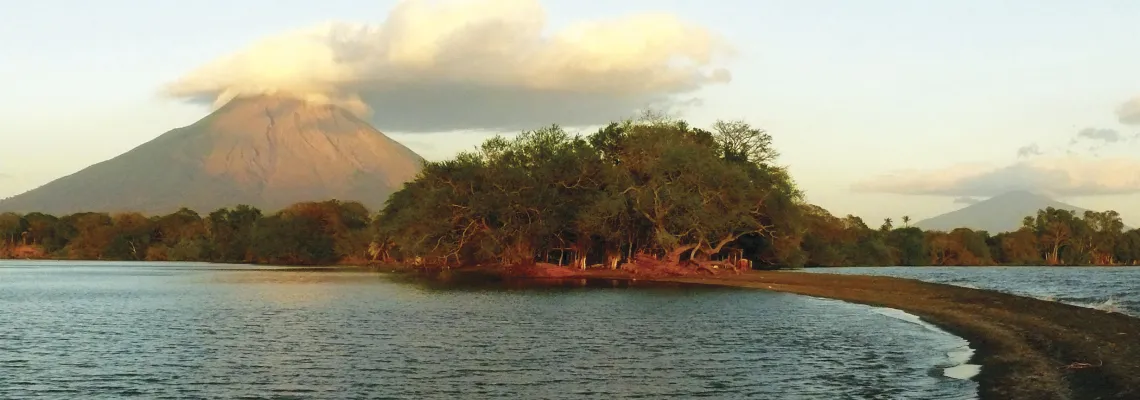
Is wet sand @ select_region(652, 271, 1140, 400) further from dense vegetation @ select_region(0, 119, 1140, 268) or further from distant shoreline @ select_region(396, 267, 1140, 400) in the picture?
dense vegetation @ select_region(0, 119, 1140, 268)

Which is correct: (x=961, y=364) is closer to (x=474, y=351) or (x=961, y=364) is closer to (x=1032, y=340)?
(x=1032, y=340)

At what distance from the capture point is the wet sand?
892 inches

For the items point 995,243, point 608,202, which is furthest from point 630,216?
point 995,243

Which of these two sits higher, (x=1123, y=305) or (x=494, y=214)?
(x=494, y=214)

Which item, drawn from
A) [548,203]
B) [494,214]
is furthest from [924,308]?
[494,214]

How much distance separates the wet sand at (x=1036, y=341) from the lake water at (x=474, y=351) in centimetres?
127

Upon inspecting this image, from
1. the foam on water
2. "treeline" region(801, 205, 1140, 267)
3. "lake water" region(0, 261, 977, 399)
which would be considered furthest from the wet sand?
"treeline" region(801, 205, 1140, 267)

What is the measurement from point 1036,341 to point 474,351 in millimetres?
19079

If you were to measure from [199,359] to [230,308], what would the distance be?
2443 cm

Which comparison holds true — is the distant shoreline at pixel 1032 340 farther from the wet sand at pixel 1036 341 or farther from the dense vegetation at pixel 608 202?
the dense vegetation at pixel 608 202

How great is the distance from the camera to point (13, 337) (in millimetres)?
37094

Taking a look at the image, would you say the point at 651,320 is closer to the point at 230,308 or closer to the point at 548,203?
the point at 230,308

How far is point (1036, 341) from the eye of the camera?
31.9 m

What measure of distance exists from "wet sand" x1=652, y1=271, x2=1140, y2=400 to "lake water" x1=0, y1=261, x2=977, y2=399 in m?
1.27
